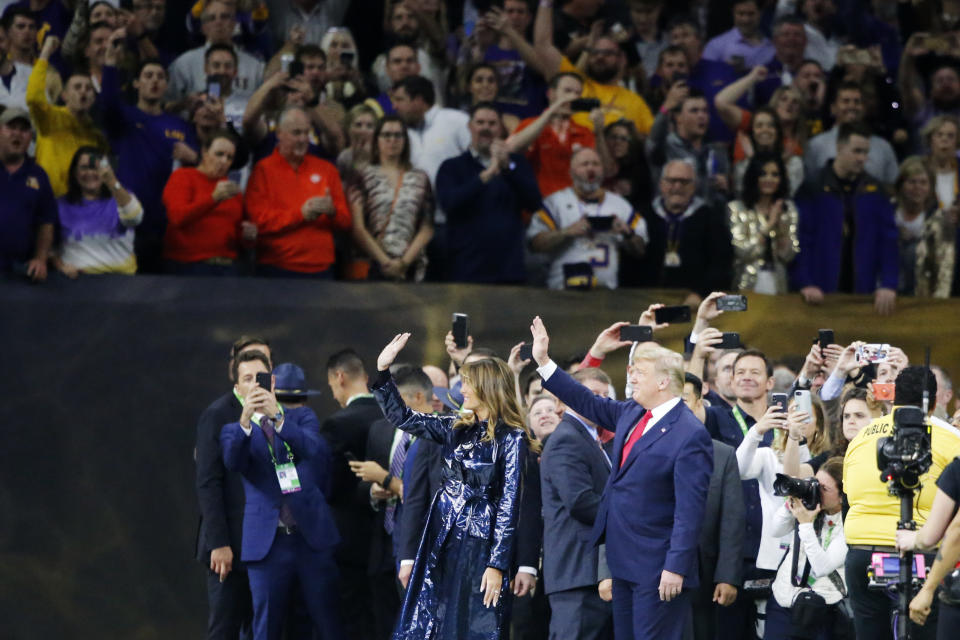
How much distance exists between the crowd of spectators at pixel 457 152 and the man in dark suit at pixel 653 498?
12.5 feet

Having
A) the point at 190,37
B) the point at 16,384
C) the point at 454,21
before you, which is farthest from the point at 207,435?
the point at 454,21

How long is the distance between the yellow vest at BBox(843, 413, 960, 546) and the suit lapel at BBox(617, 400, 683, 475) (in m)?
0.80

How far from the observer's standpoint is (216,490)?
873 cm

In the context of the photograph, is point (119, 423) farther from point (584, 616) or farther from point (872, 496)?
point (872, 496)

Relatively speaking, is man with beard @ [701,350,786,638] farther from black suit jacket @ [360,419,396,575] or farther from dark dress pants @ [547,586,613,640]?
black suit jacket @ [360,419,396,575]

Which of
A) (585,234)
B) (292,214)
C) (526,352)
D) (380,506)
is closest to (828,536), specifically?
(526,352)

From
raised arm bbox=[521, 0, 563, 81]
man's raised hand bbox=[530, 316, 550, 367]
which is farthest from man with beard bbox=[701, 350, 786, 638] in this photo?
raised arm bbox=[521, 0, 563, 81]

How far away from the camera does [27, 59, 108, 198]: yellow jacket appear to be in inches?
403

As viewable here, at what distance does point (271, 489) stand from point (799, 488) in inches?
116

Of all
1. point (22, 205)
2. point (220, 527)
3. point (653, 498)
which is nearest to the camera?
point (653, 498)

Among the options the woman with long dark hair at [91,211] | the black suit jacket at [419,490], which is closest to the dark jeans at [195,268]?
the woman with long dark hair at [91,211]

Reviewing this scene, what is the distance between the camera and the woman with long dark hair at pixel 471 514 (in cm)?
710

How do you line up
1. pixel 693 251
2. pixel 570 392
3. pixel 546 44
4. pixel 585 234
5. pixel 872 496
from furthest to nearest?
pixel 546 44 → pixel 693 251 → pixel 585 234 → pixel 570 392 → pixel 872 496

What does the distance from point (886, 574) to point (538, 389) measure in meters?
2.64
